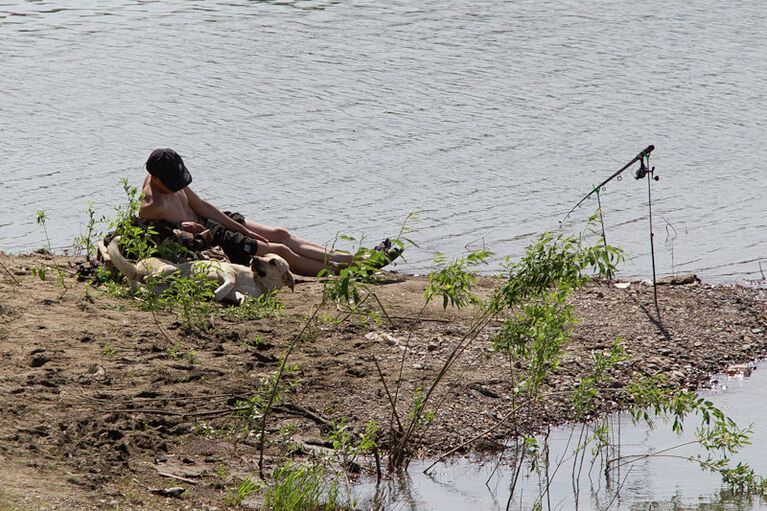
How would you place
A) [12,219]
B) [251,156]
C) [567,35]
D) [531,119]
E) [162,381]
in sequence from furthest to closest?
1. [567,35]
2. [531,119]
3. [251,156]
4. [12,219]
5. [162,381]

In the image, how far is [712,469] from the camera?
6602mm

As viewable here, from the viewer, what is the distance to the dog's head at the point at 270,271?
9508 mm

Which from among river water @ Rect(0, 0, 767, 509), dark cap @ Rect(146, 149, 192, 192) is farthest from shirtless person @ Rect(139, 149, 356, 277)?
river water @ Rect(0, 0, 767, 509)

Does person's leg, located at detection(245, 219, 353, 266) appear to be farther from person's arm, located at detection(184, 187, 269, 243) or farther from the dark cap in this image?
the dark cap

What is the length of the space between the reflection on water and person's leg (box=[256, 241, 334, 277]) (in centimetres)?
350

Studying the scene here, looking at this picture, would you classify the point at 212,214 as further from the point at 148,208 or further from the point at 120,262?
the point at 120,262

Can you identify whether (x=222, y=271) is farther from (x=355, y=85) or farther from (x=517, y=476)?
(x=355, y=85)

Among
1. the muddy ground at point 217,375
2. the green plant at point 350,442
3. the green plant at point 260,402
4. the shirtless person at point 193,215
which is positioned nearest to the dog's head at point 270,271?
the muddy ground at point 217,375

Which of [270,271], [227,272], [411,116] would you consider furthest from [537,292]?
[411,116]

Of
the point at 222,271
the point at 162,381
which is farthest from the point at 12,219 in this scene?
the point at 162,381

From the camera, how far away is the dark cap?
31.9 ft

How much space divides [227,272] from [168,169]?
110 centimetres

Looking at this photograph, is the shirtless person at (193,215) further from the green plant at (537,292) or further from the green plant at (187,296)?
the green plant at (537,292)

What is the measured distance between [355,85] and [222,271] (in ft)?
37.4
